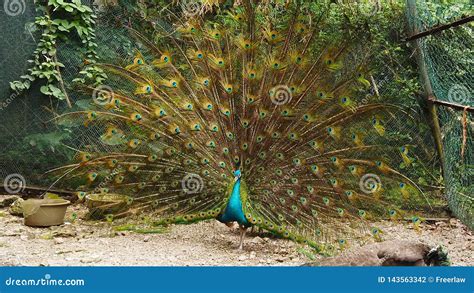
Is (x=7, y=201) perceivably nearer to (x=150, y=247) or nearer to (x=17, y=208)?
(x=17, y=208)

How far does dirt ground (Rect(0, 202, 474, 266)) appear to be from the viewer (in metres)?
4.58

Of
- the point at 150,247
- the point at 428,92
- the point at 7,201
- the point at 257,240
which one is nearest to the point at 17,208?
the point at 7,201

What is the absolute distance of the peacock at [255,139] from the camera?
16.2 ft

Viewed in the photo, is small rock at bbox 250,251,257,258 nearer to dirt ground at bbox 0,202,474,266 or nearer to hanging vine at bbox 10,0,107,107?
dirt ground at bbox 0,202,474,266

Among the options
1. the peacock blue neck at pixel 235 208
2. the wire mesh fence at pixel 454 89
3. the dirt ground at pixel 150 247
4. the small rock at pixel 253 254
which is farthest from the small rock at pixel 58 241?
the wire mesh fence at pixel 454 89

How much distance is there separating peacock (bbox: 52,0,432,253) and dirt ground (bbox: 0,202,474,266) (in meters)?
0.25

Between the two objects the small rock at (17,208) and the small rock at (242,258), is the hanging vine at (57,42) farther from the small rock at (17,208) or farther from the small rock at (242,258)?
the small rock at (242,258)

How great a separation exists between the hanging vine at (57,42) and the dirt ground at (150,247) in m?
1.87

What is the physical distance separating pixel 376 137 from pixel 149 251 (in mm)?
2406

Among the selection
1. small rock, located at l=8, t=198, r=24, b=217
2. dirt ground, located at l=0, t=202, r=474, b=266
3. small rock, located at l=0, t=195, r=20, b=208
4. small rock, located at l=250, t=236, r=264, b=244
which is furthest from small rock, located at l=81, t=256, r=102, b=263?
small rock, located at l=0, t=195, r=20, b=208

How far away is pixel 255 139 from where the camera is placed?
5109mm

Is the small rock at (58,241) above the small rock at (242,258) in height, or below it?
below

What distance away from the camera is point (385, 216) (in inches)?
195

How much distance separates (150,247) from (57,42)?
3627mm
